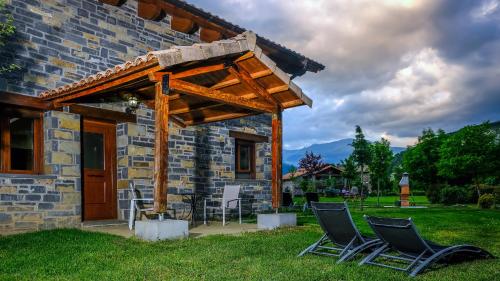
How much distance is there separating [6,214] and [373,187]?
3174 centimetres

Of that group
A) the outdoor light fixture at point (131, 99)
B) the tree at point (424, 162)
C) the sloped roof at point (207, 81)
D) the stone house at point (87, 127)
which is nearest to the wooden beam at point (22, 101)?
the stone house at point (87, 127)

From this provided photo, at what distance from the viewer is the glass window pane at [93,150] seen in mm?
8359

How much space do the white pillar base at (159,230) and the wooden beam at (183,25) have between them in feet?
16.9

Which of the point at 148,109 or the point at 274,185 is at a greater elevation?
the point at 148,109

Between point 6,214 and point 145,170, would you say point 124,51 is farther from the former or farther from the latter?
point 6,214

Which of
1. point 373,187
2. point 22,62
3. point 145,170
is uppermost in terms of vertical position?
point 22,62

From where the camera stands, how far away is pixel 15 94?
7.03 metres

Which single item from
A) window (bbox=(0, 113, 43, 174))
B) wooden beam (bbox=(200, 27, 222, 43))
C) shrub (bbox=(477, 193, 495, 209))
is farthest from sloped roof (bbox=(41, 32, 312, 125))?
shrub (bbox=(477, 193, 495, 209))

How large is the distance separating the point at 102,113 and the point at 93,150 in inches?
32.0

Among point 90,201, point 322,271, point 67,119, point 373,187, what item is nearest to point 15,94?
point 67,119

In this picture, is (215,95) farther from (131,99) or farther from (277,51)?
(277,51)

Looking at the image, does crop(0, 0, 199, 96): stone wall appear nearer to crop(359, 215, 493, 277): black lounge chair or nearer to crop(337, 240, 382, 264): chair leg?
crop(337, 240, 382, 264): chair leg

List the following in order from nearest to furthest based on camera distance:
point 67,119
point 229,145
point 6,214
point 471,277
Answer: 1. point 471,277
2. point 6,214
3. point 67,119
4. point 229,145

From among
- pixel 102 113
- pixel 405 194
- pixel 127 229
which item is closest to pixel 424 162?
pixel 405 194
